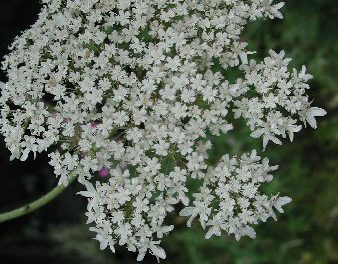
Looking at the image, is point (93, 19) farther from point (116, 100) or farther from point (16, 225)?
point (16, 225)

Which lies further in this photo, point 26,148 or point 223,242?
point 223,242

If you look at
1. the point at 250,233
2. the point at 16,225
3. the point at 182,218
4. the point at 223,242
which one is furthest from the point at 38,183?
the point at 250,233

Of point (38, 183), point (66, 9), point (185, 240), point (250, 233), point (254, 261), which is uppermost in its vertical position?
point (38, 183)

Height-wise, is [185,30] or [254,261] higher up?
[185,30]

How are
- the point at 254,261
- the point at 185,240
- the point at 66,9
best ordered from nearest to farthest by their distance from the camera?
the point at 66,9, the point at 254,261, the point at 185,240

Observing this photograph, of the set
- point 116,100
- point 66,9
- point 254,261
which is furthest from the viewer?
point 254,261

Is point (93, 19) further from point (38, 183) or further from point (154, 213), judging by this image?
point (38, 183)
